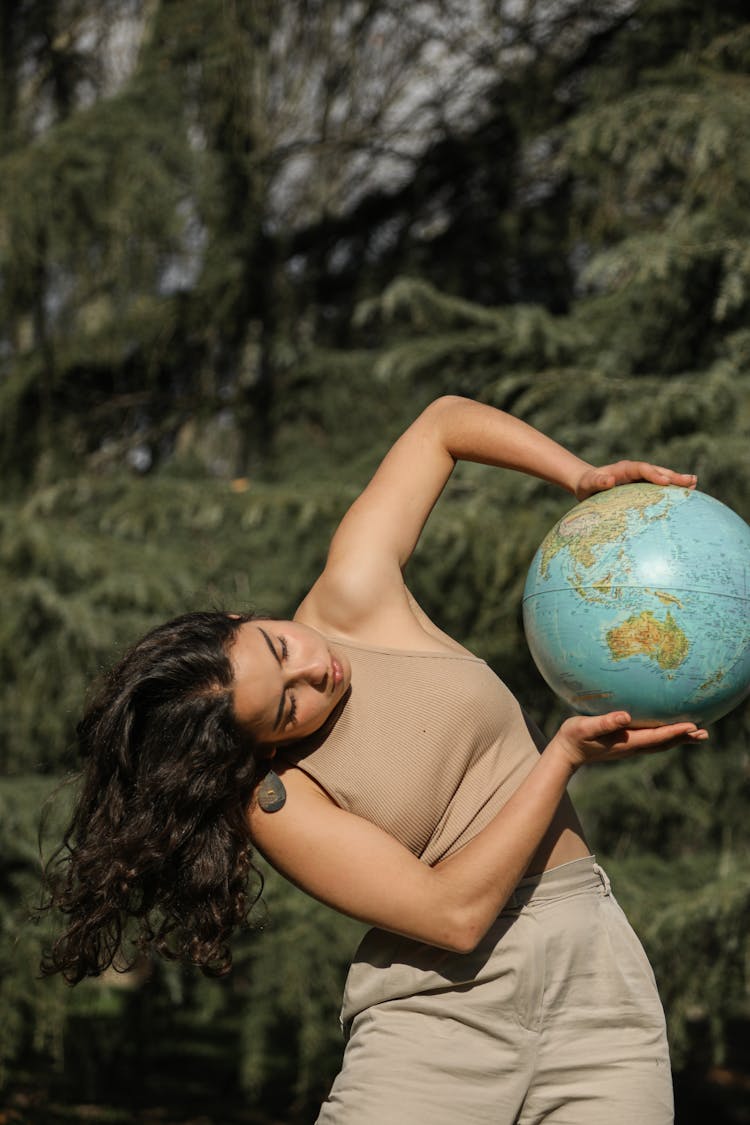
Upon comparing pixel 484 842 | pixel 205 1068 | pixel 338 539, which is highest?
pixel 338 539

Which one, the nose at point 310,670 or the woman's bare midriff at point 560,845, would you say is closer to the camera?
the nose at point 310,670

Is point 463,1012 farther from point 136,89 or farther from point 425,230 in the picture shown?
point 425,230

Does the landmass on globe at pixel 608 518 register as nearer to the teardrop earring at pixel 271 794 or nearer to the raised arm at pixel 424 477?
the raised arm at pixel 424 477

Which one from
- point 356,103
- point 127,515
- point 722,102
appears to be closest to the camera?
point 722,102

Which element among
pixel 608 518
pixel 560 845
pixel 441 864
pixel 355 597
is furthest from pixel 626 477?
pixel 441 864

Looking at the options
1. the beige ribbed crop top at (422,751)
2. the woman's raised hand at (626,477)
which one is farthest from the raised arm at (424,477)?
the beige ribbed crop top at (422,751)

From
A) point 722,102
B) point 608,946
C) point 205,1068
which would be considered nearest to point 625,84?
point 722,102

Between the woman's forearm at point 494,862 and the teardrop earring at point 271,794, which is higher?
the teardrop earring at point 271,794

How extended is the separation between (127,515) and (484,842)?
4.05m

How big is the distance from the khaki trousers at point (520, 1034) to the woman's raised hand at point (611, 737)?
27 cm

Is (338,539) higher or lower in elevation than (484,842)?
higher

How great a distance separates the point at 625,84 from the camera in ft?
20.4

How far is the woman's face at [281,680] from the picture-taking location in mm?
2193

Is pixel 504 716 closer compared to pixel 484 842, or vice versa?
pixel 484 842
